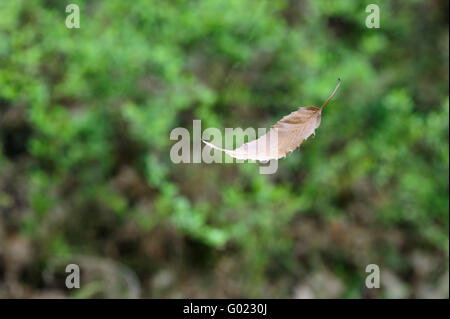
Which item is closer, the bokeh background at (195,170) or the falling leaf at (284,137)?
the falling leaf at (284,137)

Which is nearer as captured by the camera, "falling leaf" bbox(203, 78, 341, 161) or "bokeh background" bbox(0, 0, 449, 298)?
"falling leaf" bbox(203, 78, 341, 161)

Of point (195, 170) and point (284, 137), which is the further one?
point (195, 170)

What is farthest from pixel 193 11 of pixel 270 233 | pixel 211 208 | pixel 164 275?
pixel 164 275

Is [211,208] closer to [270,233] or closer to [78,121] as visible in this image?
[270,233]
